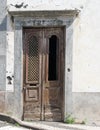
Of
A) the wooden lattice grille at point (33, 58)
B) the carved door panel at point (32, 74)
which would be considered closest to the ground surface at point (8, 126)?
the carved door panel at point (32, 74)

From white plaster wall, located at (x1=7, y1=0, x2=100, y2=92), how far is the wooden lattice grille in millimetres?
902

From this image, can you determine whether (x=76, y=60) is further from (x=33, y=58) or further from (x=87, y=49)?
(x=33, y=58)

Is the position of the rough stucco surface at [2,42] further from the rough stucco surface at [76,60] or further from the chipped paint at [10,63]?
the chipped paint at [10,63]

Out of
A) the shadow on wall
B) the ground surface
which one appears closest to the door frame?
the shadow on wall

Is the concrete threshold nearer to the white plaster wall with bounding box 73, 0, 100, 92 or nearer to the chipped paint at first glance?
the chipped paint

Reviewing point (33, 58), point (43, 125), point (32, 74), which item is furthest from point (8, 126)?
point (33, 58)

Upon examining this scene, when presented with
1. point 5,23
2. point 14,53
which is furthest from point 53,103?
point 5,23

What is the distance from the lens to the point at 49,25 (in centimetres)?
1091

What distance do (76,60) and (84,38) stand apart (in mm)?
618

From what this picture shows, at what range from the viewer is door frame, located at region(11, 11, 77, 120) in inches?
428

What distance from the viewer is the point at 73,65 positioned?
1095cm

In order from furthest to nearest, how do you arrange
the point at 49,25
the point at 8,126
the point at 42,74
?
the point at 42,74, the point at 49,25, the point at 8,126

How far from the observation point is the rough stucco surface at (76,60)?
35.7 ft

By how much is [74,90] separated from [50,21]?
1.93 metres
